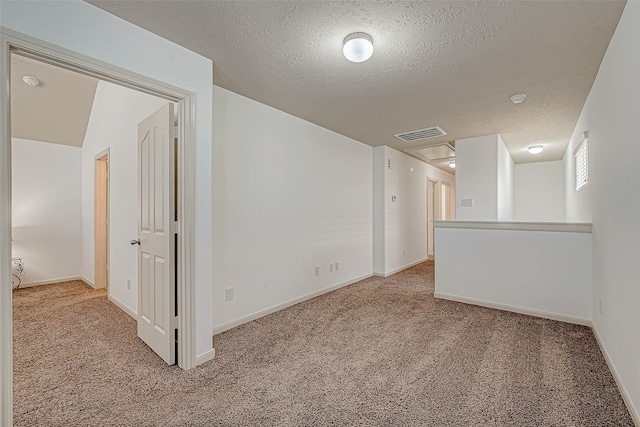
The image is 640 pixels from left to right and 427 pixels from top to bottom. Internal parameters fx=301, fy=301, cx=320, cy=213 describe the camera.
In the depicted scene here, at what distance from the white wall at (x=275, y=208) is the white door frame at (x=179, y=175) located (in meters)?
0.63

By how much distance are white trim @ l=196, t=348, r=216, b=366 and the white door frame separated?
0.15 ft

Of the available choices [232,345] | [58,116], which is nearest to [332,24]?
[232,345]

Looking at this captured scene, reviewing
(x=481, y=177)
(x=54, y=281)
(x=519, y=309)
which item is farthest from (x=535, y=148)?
(x=54, y=281)

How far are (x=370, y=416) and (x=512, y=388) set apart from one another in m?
0.98

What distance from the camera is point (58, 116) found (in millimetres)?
4199

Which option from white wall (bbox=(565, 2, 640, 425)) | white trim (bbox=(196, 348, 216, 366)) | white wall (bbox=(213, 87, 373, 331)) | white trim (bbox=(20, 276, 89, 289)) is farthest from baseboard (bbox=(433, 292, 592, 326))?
white trim (bbox=(20, 276, 89, 289))

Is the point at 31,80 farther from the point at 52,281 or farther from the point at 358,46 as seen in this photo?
the point at 358,46

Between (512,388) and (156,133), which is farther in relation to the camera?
(156,133)

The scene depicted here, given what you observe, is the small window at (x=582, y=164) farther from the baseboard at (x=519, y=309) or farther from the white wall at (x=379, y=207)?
the white wall at (x=379, y=207)

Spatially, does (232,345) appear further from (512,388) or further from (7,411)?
(512,388)

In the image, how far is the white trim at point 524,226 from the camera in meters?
3.05

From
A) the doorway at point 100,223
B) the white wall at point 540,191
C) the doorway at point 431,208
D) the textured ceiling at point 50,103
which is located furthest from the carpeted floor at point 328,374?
the white wall at point 540,191

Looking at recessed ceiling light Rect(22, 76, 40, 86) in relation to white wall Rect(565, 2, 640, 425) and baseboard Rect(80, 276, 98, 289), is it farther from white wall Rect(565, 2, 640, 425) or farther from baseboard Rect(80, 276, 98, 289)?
white wall Rect(565, 2, 640, 425)

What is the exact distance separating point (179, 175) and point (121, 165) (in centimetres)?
177
